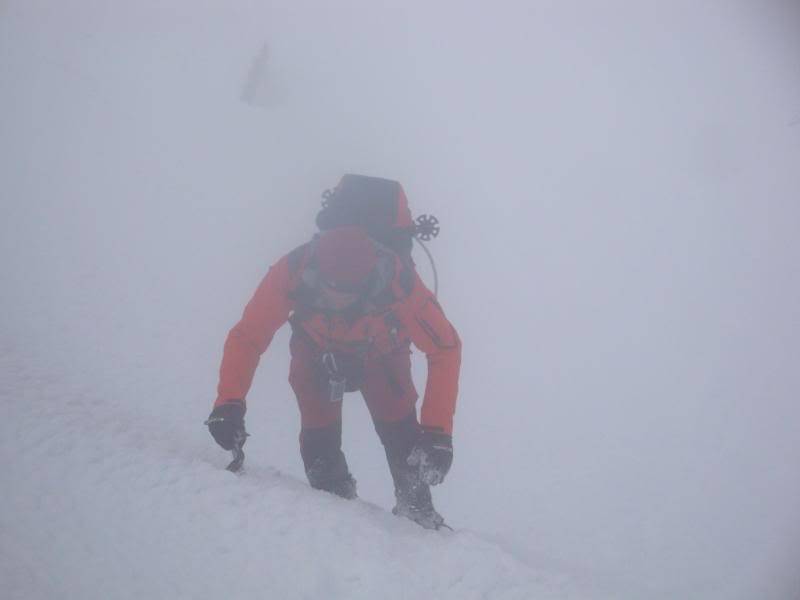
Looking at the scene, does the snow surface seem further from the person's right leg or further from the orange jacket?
the orange jacket

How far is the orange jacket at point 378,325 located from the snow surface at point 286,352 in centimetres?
85

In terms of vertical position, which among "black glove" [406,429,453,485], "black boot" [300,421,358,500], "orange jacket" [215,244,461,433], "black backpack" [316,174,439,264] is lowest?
"black boot" [300,421,358,500]

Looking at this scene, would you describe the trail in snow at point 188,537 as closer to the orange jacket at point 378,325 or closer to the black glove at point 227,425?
the black glove at point 227,425

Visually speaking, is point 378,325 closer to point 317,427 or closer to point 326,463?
point 317,427

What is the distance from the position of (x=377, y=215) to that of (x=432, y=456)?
1901mm

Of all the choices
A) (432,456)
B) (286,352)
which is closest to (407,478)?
(432,456)

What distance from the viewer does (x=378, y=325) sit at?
3.22 m

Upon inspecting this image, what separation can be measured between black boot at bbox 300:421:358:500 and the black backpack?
1.61m

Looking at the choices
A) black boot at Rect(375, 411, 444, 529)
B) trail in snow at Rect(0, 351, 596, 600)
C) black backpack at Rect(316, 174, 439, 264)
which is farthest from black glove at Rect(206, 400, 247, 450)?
black backpack at Rect(316, 174, 439, 264)

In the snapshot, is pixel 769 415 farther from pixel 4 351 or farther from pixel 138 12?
pixel 138 12

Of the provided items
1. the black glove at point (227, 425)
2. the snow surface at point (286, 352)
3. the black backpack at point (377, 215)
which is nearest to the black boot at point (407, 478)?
the snow surface at point (286, 352)

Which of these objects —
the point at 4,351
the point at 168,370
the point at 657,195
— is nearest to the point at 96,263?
the point at 168,370

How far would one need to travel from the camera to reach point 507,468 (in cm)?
783

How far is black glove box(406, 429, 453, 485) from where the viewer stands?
9.03 feet
